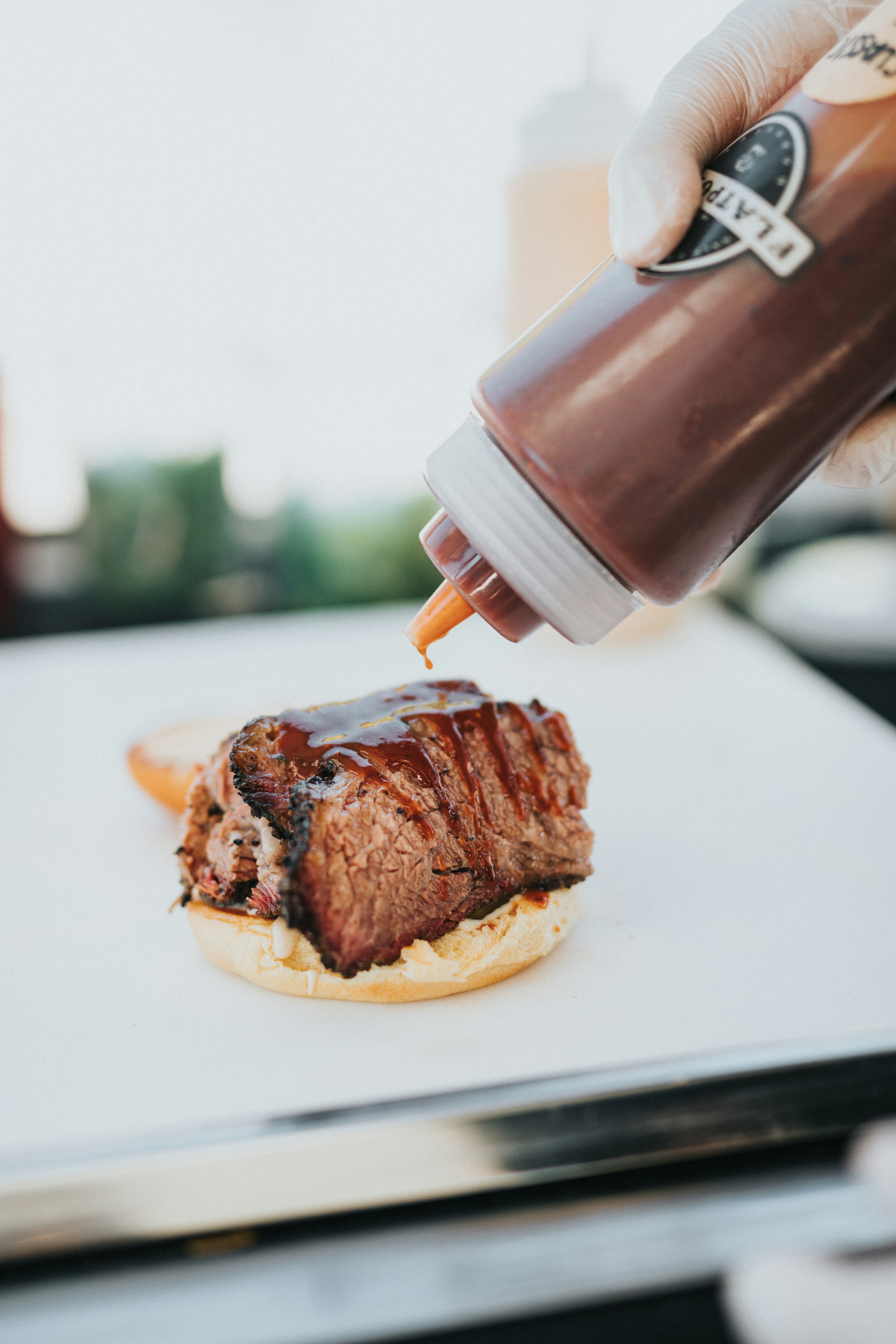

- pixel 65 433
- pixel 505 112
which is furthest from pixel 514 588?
pixel 505 112

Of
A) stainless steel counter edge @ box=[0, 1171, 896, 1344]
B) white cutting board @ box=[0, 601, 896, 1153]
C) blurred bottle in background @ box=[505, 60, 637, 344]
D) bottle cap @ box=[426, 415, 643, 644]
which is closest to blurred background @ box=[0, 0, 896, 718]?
white cutting board @ box=[0, 601, 896, 1153]

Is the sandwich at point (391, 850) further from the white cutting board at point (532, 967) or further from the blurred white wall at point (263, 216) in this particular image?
the blurred white wall at point (263, 216)

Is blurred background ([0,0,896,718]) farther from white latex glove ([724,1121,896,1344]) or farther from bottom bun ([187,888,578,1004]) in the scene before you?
white latex glove ([724,1121,896,1344])

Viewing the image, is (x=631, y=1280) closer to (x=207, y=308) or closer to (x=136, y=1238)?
(x=136, y=1238)

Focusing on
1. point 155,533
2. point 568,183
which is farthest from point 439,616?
point 155,533

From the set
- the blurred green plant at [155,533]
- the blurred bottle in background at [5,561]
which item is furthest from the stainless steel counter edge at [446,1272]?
the blurred bottle in background at [5,561]
